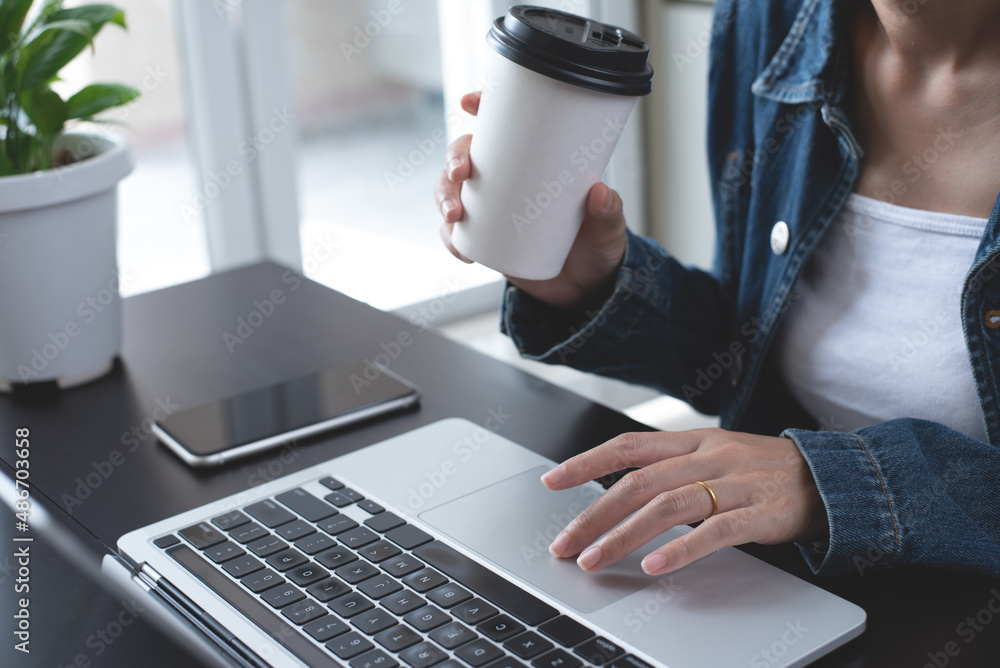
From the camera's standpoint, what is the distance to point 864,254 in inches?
34.9

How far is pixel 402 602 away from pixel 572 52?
34cm

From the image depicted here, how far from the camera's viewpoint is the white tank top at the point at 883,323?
0.82m

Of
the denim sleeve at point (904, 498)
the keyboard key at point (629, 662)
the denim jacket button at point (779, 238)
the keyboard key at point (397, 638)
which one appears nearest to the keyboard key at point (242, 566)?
the keyboard key at point (397, 638)

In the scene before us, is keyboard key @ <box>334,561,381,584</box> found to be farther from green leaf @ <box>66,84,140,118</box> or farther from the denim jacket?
green leaf @ <box>66,84,140,118</box>

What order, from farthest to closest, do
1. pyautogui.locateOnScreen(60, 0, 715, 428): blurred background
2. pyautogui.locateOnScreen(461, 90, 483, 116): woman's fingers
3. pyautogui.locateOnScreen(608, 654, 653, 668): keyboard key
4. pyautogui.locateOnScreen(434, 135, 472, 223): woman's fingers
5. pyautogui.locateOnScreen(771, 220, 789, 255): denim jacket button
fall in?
pyautogui.locateOnScreen(60, 0, 715, 428): blurred background → pyautogui.locateOnScreen(771, 220, 789, 255): denim jacket button → pyautogui.locateOnScreen(461, 90, 483, 116): woman's fingers → pyautogui.locateOnScreen(434, 135, 472, 223): woman's fingers → pyautogui.locateOnScreen(608, 654, 653, 668): keyboard key

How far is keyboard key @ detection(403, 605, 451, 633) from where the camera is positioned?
0.53m

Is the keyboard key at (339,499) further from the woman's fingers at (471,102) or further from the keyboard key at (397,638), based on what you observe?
the woman's fingers at (471,102)

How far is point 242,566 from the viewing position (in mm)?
590

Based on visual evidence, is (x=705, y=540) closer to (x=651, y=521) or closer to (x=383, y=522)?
(x=651, y=521)

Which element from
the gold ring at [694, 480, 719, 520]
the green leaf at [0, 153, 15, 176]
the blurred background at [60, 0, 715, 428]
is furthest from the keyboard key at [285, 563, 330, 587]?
the blurred background at [60, 0, 715, 428]

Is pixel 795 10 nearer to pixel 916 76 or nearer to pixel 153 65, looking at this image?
pixel 916 76

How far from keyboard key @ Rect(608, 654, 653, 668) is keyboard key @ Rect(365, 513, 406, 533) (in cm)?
19

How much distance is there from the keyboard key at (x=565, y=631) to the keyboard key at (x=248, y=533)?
0.66ft

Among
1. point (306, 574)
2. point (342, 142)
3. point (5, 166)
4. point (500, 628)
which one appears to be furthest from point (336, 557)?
point (342, 142)
